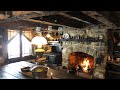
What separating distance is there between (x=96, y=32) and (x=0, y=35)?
14.0 ft

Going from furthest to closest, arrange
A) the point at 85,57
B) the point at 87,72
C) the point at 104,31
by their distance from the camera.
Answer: the point at 85,57, the point at 87,72, the point at 104,31

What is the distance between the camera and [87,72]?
18.7 feet

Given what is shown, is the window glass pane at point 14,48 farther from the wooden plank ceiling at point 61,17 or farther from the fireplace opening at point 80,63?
the fireplace opening at point 80,63

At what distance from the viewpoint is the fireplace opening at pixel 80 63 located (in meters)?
5.84

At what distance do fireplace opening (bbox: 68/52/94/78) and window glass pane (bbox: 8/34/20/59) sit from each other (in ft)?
10.3

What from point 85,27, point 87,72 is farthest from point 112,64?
point 85,27

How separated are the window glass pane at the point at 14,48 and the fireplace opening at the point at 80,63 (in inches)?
124

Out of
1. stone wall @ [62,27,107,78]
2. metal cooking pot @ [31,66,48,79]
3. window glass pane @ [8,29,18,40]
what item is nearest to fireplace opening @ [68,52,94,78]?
stone wall @ [62,27,107,78]

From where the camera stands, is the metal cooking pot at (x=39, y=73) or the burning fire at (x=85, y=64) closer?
the metal cooking pot at (x=39, y=73)

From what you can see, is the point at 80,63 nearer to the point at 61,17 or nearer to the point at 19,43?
the point at 61,17

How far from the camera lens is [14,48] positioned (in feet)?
25.4

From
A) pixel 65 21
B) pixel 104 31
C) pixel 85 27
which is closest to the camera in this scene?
pixel 65 21

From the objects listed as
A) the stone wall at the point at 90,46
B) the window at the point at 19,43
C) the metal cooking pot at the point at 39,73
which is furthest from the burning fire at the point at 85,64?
the window at the point at 19,43
